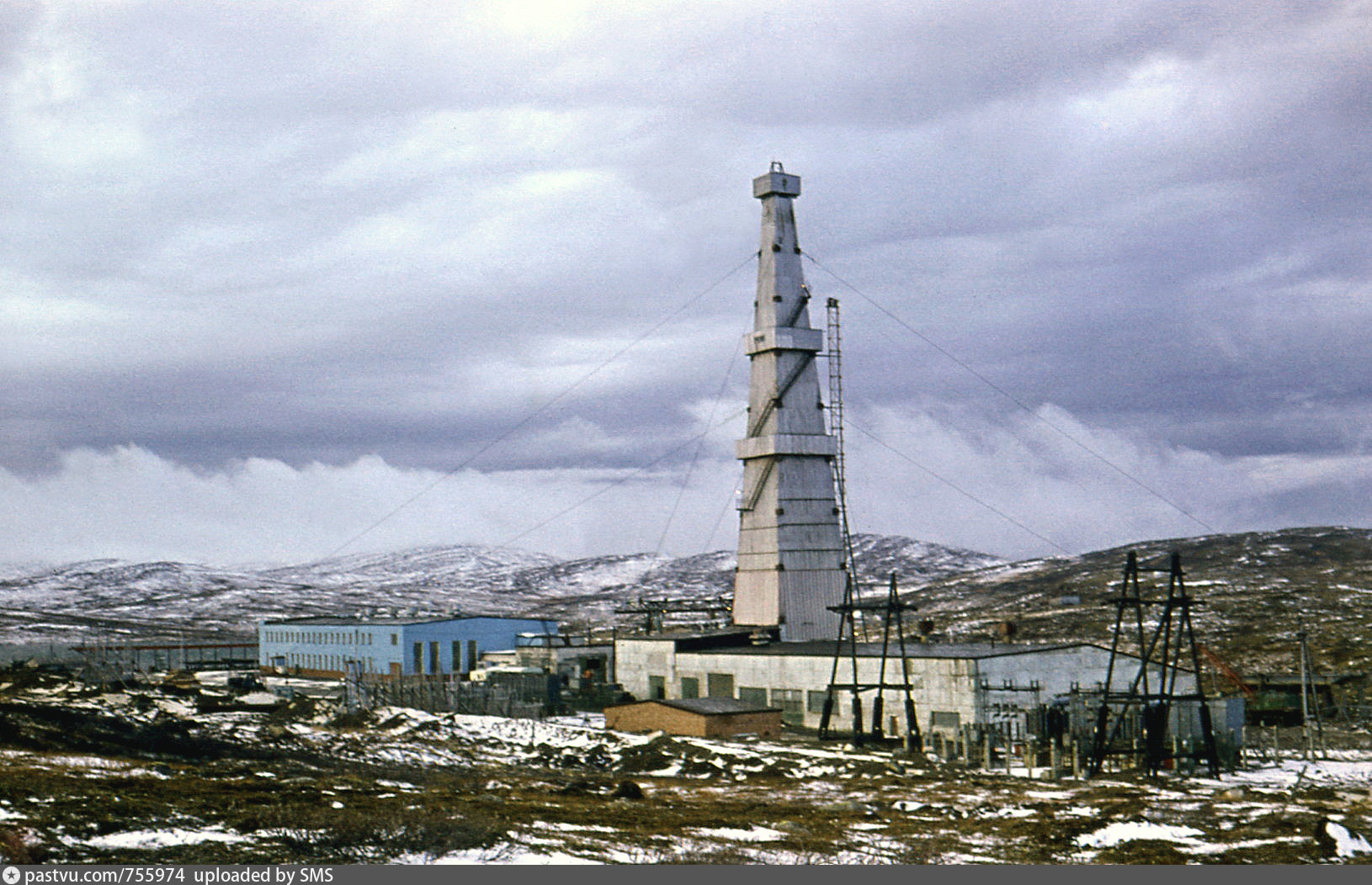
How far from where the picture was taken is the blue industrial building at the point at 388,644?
2977 inches

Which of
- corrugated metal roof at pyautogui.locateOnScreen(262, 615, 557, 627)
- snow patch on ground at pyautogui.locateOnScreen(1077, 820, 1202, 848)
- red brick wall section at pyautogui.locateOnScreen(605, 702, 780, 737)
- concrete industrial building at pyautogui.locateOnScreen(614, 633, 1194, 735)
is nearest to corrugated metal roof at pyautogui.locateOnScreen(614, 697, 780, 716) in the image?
red brick wall section at pyautogui.locateOnScreen(605, 702, 780, 737)

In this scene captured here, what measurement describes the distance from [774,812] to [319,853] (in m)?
11.5

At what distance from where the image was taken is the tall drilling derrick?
59750 millimetres

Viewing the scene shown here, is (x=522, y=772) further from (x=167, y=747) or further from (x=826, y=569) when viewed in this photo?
(x=826, y=569)

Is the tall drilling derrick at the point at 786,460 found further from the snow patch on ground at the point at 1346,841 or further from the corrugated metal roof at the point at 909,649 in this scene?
the snow patch on ground at the point at 1346,841

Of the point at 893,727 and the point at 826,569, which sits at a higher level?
the point at 826,569

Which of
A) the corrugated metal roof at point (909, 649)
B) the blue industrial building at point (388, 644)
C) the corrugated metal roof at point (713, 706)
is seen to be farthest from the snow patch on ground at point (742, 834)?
the blue industrial building at point (388, 644)

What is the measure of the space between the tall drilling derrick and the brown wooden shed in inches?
415

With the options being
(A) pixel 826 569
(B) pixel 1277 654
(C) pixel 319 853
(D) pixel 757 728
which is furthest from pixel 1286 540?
(C) pixel 319 853

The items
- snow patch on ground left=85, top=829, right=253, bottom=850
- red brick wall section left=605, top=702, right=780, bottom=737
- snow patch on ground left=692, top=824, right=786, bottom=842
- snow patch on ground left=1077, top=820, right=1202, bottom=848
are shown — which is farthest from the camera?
red brick wall section left=605, top=702, right=780, bottom=737

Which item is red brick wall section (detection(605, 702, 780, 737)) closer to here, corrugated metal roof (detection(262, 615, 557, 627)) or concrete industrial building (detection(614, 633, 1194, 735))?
concrete industrial building (detection(614, 633, 1194, 735))

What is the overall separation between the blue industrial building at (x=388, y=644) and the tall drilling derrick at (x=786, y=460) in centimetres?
2260

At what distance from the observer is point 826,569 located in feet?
199

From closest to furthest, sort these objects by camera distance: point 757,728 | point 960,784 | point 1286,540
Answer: point 960,784, point 757,728, point 1286,540
